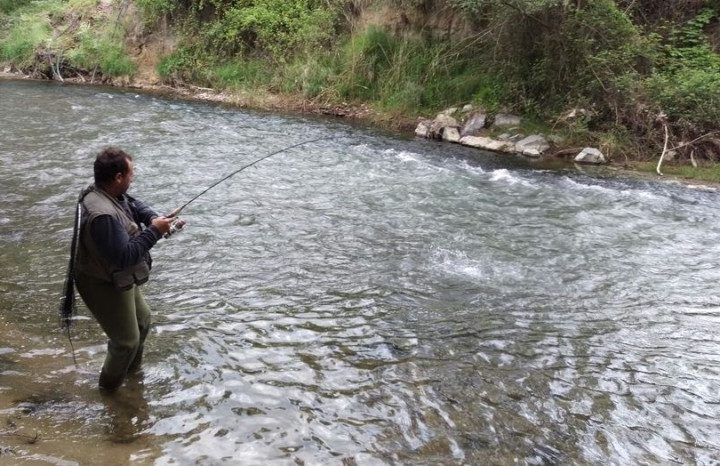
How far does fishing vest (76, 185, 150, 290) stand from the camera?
355cm

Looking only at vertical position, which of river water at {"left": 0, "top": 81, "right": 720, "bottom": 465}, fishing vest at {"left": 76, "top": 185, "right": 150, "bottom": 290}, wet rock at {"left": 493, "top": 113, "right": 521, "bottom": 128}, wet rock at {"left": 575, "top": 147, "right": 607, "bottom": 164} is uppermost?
fishing vest at {"left": 76, "top": 185, "right": 150, "bottom": 290}

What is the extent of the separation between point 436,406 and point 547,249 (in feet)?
13.1

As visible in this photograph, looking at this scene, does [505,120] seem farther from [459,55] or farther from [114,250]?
[114,250]

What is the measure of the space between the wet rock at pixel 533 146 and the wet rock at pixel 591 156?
832 mm

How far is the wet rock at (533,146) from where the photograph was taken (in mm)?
13547

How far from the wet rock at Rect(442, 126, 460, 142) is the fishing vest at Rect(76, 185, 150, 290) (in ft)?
38.9

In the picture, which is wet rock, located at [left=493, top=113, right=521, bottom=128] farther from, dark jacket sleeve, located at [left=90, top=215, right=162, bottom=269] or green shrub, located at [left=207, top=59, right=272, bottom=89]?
dark jacket sleeve, located at [left=90, top=215, right=162, bottom=269]

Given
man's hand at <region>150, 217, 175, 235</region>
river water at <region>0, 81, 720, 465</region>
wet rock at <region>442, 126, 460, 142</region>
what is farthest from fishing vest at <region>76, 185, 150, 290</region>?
wet rock at <region>442, 126, 460, 142</region>

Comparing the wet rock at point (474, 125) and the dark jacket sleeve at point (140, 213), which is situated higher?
the dark jacket sleeve at point (140, 213)

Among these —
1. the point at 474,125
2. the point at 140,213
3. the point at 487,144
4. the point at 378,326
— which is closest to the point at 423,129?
the point at 474,125

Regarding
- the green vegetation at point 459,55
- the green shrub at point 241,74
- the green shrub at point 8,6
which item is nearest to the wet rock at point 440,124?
the green vegetation at point 459,55

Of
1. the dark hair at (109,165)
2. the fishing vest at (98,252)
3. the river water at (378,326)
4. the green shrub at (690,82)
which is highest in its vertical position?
the green shrub at (690,82)

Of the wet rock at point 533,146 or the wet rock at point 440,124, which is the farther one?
the wet rock at point 440,124

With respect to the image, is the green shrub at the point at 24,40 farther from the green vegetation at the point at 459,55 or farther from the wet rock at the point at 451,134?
the wet rock at the point at 451,134
